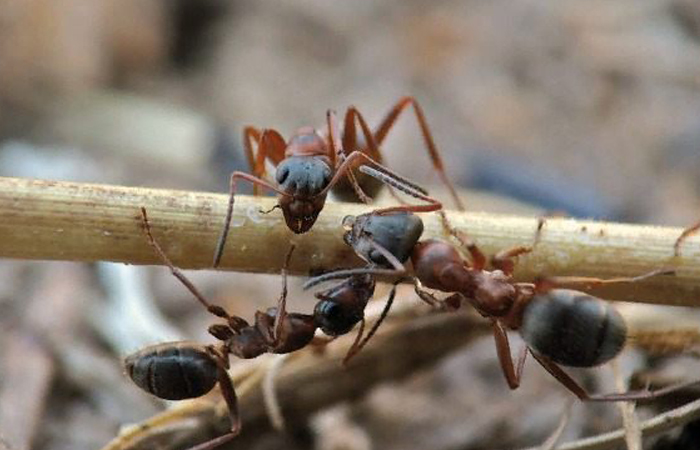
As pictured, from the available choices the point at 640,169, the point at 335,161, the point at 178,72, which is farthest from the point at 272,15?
the point at 335,161

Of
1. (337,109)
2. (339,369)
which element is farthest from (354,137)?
(337,109)

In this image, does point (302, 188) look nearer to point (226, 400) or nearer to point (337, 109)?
point (226, 400)

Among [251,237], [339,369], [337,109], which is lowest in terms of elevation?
[337,109]

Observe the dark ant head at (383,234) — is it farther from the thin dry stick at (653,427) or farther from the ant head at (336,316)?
the thin dry stick at (653,427)

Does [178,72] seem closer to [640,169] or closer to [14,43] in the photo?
[14,43]

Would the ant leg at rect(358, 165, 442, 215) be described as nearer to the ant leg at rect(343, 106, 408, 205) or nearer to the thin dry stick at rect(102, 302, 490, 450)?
the ant leg at rect(343, 106, 408, 205)

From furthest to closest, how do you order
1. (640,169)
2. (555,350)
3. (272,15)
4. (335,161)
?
(272,15) < (640,169) < (335,161) < (555,350)
